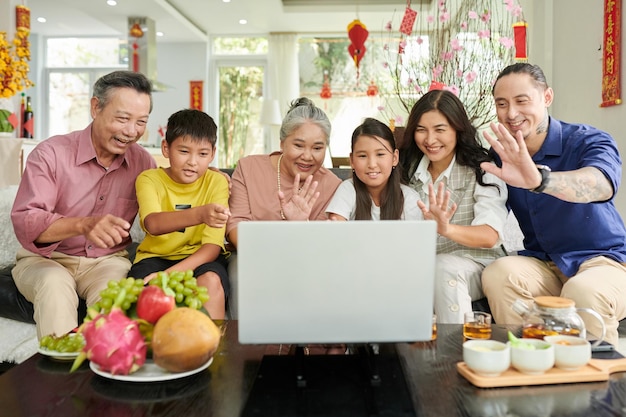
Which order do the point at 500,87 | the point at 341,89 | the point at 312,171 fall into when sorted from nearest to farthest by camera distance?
1. the point at 500,87
2. the point at 312,171
3. the point at 341,89

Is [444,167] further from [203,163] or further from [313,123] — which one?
[203,163]

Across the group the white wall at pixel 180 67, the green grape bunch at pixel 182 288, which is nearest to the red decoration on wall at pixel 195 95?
the white wall at pixel 180 67

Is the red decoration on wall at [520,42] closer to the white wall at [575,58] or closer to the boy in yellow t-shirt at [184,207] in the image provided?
the white wall at [575,58]

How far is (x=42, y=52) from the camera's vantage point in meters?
9.22

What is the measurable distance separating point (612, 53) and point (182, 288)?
310 centimetres

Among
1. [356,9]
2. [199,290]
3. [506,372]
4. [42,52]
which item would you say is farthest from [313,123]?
[42,52]

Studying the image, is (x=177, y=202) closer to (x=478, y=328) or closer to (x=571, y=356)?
(x=478, y=328)

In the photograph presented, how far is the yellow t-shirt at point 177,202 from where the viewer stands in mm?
2125

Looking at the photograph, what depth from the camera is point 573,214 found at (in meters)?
Answer: 1.99

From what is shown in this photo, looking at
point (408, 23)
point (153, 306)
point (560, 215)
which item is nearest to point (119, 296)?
point (153, 306)

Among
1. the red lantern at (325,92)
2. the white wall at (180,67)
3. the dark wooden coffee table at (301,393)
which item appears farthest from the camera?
the white wall at (180,67)

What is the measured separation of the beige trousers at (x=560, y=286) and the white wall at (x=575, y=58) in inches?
58.9

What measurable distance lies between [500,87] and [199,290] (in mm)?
1470

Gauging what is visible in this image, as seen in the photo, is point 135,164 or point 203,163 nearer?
point 203,163
